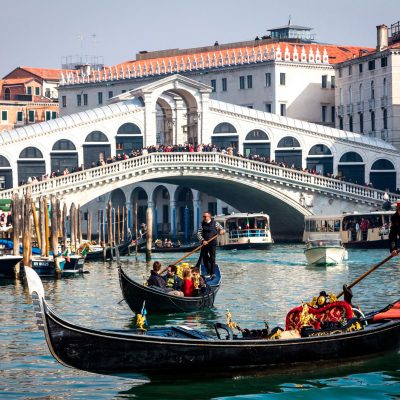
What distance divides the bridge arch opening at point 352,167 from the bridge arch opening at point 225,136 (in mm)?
4141

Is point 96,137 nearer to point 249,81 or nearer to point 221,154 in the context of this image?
point 221,154

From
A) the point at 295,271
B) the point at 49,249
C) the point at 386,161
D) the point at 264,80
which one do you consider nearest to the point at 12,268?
the point at 49,249

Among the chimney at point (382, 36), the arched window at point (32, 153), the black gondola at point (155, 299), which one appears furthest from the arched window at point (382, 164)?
the black gondola at point (155, 299)

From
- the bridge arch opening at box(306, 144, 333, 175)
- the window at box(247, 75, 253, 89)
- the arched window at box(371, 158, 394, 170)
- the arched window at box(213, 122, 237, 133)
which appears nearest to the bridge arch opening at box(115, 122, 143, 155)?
the arched window at box(213, 122, 237, 133)

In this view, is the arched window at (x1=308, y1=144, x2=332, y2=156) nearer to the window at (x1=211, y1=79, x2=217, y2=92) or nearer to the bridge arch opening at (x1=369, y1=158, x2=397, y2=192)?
the bridge arch opening at (x1=369, y1=158, x2=397, y2=192)

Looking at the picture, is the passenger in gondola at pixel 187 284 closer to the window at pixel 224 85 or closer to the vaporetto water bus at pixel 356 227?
the vaporetto water bus at pixel 356 227

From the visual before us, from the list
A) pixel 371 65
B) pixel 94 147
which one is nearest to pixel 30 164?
pixel 94 147

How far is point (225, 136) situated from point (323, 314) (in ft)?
123

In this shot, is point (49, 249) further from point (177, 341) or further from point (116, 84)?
point (116, 84)

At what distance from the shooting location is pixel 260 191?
159ft

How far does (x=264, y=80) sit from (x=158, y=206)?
8.50m

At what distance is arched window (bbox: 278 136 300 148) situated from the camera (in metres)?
53.3

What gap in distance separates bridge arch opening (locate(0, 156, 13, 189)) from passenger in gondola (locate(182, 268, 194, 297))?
29836mm

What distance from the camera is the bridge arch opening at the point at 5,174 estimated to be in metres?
50.6
